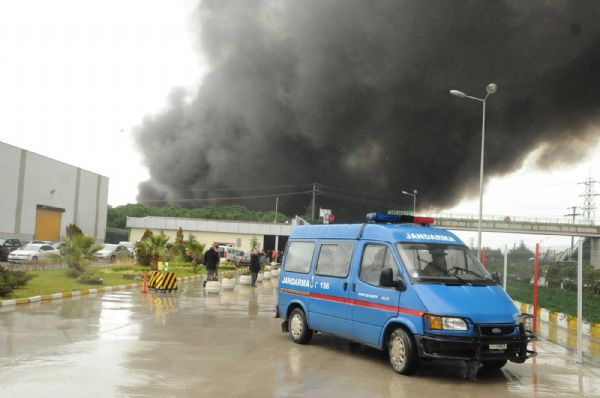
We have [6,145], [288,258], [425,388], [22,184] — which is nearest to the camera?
[425,388]

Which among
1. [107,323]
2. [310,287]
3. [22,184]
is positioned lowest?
[107,323]

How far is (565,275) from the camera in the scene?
16.4 metres

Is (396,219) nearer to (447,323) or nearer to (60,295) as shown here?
(447,323)

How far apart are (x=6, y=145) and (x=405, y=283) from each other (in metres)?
45.8

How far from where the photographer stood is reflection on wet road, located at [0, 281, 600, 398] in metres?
6.61

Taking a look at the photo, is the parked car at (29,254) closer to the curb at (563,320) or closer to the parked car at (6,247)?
the parked car at (6,247)

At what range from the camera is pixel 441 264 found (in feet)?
27.2

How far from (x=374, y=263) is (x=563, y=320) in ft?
27.8

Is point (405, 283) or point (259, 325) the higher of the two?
point (405, 283)

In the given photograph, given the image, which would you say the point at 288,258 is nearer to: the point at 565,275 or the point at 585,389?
the point at 585,389

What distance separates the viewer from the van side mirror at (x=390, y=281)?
7824mm

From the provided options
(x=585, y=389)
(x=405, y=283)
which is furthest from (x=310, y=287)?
(x=585, y=389)

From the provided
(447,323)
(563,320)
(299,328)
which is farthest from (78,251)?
(447,323)

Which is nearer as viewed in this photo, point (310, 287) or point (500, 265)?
point (310, 287)
